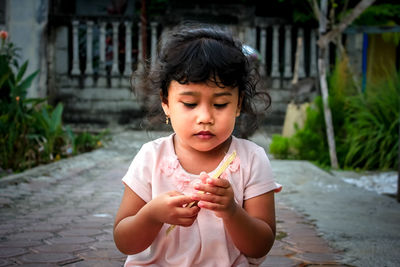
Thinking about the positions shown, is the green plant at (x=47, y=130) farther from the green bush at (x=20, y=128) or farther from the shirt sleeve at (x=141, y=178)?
the shirt sleeve at (x=141, y=178)

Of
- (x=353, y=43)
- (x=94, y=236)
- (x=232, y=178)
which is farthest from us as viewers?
(x=353, y=43)

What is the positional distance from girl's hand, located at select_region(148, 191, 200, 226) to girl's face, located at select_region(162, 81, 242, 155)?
21cm

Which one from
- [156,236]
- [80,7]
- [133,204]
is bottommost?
[156,236]

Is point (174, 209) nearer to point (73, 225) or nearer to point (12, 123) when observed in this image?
point (73, 225)

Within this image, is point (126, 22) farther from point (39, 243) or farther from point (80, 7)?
point (39, 243)

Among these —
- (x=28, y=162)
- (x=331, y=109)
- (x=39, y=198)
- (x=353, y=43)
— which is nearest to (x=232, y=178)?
(x=39, y=198)

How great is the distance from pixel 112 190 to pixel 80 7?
Result: 8.45 meters

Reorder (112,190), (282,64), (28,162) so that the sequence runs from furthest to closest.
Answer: (282,64), (28,162), (112,190)

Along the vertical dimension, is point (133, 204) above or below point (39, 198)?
above

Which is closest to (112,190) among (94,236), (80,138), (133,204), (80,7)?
(94,236)

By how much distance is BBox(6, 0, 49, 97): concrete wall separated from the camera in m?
8.29

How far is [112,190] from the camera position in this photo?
3.77 m

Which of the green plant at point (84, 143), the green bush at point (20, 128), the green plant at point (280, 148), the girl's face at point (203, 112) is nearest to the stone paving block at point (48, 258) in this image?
the girl's face at point (203, 112)

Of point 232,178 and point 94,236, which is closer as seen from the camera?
point 232,178
